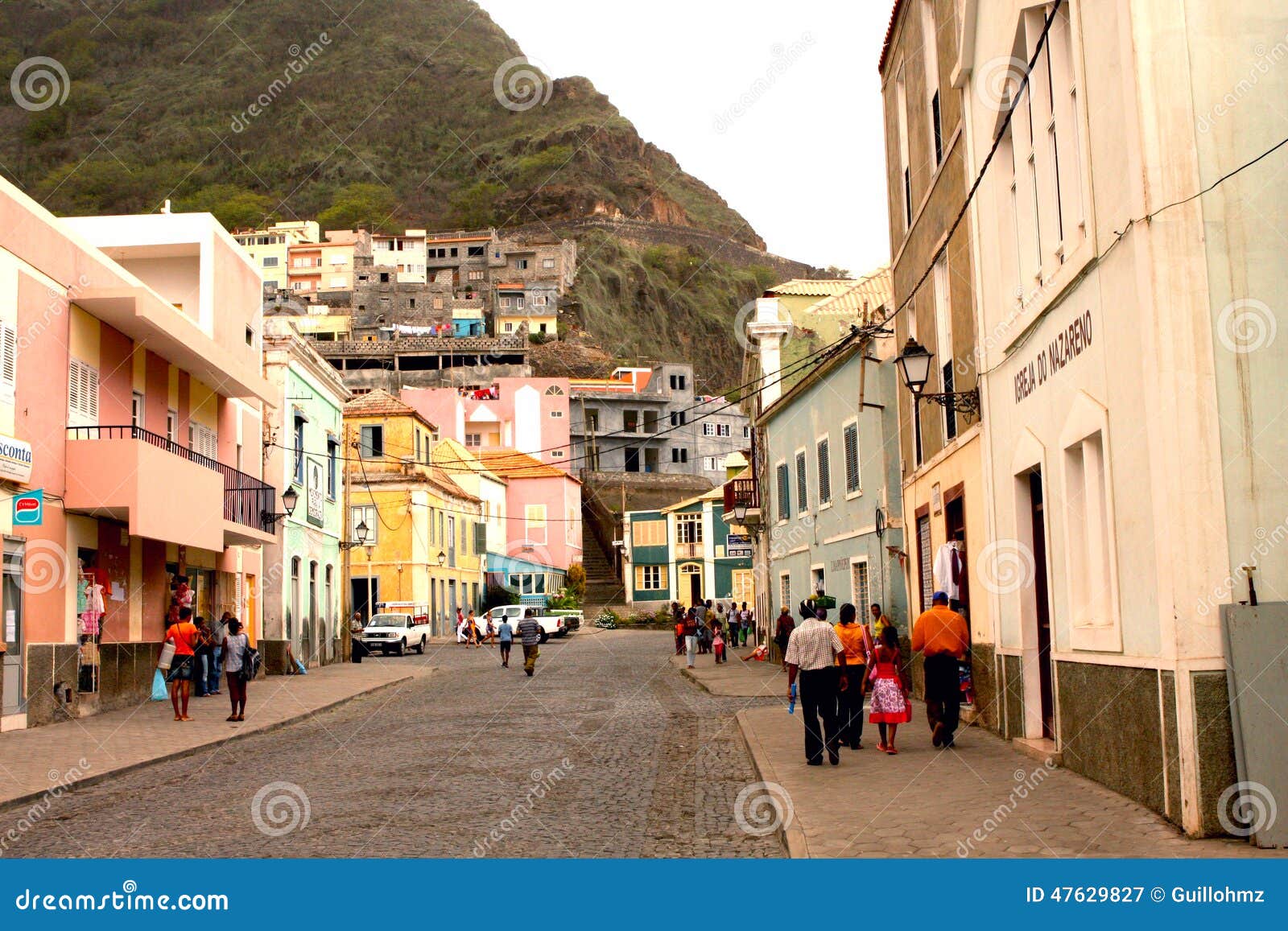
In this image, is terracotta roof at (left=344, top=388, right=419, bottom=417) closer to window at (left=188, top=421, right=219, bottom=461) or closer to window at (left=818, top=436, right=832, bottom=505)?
window at (left=188, top=421, right=219, bottom=461)

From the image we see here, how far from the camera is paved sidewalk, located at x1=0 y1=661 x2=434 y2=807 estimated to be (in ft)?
40.8

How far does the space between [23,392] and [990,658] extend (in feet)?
42.6

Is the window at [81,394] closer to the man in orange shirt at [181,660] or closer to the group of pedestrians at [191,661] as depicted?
the group of pedestrians at [191,661]

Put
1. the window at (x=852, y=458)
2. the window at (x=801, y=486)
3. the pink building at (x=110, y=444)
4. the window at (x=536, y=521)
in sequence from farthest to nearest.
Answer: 1. the window at (x=536, y=521)
2. the window at (x=801, y=486)
3. the window at (x=852, y=458)
4. the pink building at (x=110, y=444)

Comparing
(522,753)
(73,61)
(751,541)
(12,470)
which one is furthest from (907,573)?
(73,61)

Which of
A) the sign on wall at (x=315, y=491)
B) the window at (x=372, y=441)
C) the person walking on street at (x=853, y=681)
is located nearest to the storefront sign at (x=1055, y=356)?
the person walking on street at (x=853, y=681)

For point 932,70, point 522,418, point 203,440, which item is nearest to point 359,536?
point 203,440

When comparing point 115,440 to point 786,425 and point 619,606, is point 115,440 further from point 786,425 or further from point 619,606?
point 619,606

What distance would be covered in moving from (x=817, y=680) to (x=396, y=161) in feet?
577

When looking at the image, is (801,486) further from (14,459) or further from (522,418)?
(522,418)

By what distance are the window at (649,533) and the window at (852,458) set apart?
41398 mm

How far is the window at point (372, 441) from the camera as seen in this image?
159 feet

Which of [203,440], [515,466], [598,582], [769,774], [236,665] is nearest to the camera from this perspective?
[769,774]

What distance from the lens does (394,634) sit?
41.5m
